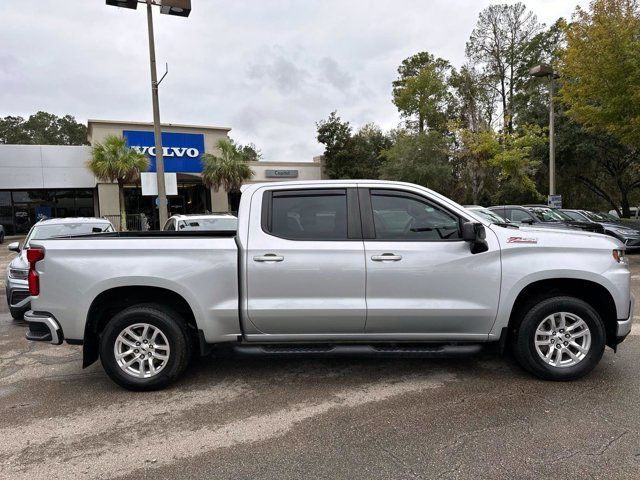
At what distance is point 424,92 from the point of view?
42.0 m

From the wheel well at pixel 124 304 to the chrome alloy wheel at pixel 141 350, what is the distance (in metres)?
0.26

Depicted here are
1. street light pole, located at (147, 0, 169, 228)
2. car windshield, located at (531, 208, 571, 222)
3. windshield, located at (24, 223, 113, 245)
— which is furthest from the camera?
car windshield, located at (531, 208, 571, 222)

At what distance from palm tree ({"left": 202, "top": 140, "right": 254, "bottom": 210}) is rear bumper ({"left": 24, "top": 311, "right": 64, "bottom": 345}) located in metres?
23.5

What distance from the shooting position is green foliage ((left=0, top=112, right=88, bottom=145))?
62.0m

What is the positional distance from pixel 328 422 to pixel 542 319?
7.08 feet

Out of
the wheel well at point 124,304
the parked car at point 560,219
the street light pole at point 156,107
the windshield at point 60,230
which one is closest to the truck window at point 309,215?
the wheel well at point 124,304

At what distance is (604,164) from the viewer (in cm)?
2753

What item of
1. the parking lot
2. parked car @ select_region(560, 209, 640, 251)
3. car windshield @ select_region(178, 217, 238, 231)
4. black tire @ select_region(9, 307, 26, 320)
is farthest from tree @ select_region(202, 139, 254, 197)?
the parking lot

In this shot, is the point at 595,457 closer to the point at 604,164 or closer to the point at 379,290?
the point at 379,290

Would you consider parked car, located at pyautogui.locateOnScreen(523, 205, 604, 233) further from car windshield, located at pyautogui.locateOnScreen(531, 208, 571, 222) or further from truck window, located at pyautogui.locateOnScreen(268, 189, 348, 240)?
truck window, located at pyautogui.locateOnScreen(268, 189, 348, 240)

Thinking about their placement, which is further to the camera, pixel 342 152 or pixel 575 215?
pixel 342 152

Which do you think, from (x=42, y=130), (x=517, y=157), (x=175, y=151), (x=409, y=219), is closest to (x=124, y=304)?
(x=409, y=219)

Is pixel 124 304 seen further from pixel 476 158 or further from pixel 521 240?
pixel 476 158

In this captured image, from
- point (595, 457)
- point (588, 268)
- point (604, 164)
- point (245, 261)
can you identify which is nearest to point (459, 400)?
point (595, 457)
